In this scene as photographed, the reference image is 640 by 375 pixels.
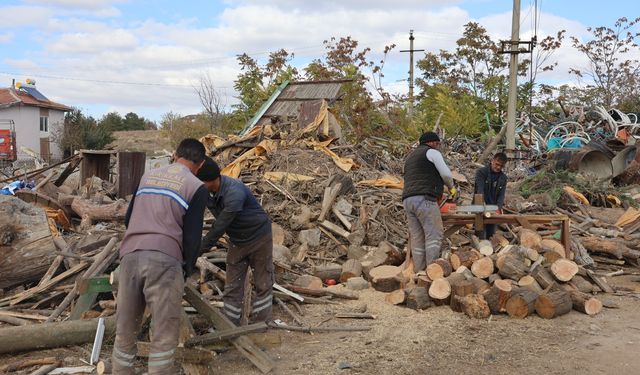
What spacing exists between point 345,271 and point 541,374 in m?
3.23

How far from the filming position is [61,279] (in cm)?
623

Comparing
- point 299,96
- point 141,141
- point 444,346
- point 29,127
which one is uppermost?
point 299,96

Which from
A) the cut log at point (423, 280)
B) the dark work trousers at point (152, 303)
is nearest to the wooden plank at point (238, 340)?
the dark work trousers at point (152, 303)

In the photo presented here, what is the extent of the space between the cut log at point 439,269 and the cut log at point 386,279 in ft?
1.64

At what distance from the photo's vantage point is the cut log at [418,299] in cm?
636

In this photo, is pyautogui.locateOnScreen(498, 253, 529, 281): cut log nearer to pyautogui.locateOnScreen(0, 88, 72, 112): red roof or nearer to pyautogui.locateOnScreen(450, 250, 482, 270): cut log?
pyautogui.locateOnScreen(450, 250, 482, 270): cut log

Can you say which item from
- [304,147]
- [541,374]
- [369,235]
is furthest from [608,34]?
[541,374]

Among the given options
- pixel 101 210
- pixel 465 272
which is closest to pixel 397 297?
pixel 465 272

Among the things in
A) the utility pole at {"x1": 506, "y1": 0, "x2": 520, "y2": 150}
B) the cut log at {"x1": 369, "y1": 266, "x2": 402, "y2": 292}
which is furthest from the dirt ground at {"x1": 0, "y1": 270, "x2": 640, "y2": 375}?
the utility pole at {"x1": 506, "y1": 0, "x2": 520, "y2": 150}

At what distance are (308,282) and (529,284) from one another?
8.42 ft

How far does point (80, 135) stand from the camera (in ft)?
115

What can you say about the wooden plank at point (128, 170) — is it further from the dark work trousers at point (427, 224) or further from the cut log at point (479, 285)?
the cut log at point (479, 285)

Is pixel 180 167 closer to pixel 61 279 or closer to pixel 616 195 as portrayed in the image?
pixel 61 279

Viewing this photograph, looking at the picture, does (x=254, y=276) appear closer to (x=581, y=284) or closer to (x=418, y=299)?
(x=418, y=299)
